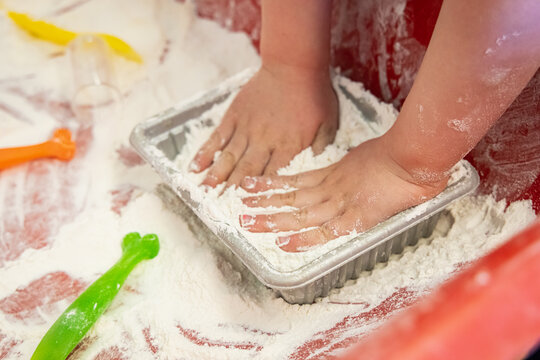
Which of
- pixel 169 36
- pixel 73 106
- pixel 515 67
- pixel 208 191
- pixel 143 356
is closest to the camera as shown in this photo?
pixel 515 67

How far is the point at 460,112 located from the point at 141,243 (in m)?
0.47

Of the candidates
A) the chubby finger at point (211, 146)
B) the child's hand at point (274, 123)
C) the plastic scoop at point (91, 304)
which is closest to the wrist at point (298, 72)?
the child's hand at point (274, 123)

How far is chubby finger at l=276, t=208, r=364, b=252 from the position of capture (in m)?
0.79

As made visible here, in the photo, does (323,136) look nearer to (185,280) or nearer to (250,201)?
(250,201)

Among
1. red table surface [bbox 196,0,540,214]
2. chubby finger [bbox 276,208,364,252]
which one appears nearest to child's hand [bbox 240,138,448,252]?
chubby finger [bbox 276,208,364,252]

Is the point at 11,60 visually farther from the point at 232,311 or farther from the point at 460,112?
the point at 460,112

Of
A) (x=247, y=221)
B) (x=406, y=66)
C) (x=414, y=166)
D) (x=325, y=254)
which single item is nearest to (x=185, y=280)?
(x=247, y=221)

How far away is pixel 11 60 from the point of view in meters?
1.25

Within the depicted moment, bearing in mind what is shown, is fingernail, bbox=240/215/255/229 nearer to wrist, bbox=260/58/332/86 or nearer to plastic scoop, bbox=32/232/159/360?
plastic scoop, bbox=32/232/159/360

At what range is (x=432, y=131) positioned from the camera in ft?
2.47

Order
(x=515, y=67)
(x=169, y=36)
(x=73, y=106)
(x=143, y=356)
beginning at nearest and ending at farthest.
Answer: (x=515, y=67)
(x=143, y=356)
(x=73, y=106)
(x=169, y=36)

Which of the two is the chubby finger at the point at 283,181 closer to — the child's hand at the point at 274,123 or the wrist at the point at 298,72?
the child's hand at the point at 274,123

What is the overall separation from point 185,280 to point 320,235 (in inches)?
8.3

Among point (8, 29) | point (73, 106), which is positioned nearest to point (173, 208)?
point (73, 106)
